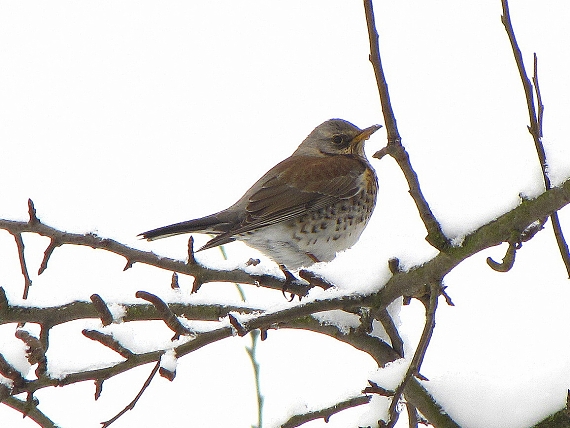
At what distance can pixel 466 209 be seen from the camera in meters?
2.24

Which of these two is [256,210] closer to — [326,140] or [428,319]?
[326,140]

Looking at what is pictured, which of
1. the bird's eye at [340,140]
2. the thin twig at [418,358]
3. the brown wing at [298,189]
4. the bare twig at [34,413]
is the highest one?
the bird's eye at [340,140]

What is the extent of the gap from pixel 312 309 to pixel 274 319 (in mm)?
131

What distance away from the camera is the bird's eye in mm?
5930

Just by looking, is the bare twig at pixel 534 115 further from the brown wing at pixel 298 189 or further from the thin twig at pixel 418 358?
the brown wing at pixel 298 189

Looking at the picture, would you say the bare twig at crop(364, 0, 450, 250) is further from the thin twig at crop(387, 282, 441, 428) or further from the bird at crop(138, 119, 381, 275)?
the bird at crop(138, 119, 381, 275)

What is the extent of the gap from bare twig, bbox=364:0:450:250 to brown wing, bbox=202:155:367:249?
246cm

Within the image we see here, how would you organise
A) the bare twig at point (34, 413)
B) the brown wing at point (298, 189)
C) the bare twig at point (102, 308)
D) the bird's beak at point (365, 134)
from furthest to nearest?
the bird's beak at point (365, 134), the brown wing at point (298, 189), the bare twig at point (34, 413), the bare twig at point (102, 308)

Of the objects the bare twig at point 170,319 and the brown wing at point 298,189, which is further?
the brown wing at point 298,189

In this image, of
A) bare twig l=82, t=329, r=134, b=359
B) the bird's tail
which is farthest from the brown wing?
bare twig l=82, t=329, r=134, b=359

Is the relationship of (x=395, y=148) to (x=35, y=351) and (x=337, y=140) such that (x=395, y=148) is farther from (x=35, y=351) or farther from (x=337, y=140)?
(x=337, y=140)

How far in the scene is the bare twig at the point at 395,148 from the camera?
76.7 inches

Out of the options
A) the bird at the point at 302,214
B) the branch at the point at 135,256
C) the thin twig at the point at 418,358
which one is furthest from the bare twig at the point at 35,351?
the bird at the point at 302,214

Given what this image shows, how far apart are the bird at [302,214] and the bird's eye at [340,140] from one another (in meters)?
0.49
